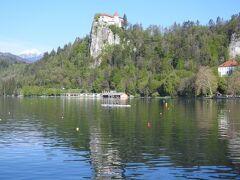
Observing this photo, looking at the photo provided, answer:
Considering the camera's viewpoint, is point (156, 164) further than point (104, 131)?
No

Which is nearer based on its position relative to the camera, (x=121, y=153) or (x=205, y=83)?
(x=121, y=153)

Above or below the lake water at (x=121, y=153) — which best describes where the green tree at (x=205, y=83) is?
above

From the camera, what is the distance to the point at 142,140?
4500cm

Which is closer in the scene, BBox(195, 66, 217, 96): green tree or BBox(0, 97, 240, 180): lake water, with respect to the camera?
BBox(0, 97, 240, 180): lake water

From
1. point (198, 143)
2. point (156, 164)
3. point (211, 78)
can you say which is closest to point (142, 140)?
point (198, 143)

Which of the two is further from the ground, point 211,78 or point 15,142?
point 211,78

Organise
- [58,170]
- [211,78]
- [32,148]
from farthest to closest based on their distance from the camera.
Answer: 1. [211,78]
2. [32,148]
3. [58,170]

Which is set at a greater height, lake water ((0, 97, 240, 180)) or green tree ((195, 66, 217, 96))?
green tree ((195, 66, 217, 96))

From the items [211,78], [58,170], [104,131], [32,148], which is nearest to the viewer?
[58,170]

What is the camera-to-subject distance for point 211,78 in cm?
17800

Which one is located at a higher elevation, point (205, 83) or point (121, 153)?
point (205, 83)

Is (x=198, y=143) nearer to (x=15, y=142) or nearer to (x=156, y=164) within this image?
(x=156, y=164)

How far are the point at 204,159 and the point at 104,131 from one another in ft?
72.8

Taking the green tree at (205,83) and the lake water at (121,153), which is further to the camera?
the green tree at (205,83)
